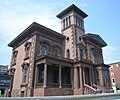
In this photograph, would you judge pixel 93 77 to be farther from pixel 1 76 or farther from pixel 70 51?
pixel 1 76

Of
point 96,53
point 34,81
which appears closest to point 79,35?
point 96,53

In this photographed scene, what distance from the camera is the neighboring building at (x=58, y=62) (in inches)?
819

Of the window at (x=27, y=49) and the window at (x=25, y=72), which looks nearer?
the window at (x=25, y=72)

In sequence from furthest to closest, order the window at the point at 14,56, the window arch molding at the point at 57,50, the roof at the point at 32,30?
the window at the point at 14,56, the window arch molding at the point at 57,50, the roof at the point at 32,30

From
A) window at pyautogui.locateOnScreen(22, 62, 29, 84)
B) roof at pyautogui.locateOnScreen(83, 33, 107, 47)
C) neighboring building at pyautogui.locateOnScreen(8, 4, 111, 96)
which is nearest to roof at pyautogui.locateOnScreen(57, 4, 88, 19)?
neighboring building at pyautogui.locateOnScreen(8, 4, 111, 96)

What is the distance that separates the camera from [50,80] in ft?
73.6

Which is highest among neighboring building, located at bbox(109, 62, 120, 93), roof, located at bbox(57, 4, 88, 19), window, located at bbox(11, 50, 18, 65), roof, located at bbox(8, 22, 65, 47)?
roof, located at bbox(57, 4, 88, 19)

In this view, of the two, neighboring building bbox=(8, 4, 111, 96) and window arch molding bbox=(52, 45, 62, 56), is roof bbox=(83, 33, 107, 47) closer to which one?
neighboring building bbox=(8, 4, 111, 96)

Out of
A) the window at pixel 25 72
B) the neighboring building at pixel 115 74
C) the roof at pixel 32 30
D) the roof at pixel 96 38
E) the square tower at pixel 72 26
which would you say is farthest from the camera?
the neighboring building at pixel 115 74

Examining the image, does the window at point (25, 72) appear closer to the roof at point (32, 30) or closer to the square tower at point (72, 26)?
the roof at point (32, 30)

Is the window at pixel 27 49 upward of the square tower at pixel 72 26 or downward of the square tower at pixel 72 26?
downward

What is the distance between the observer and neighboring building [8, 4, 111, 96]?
68.3 ft

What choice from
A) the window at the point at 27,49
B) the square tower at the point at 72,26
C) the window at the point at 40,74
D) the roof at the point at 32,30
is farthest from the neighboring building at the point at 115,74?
the window at the point at 27,49

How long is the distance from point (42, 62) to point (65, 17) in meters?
17.0
